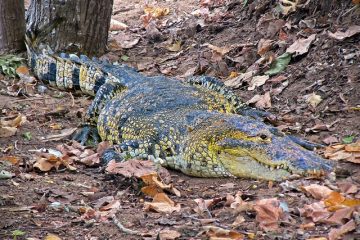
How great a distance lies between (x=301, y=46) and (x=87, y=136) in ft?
8.00

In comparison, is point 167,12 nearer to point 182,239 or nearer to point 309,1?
point 309,1

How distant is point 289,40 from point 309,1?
1.76ft

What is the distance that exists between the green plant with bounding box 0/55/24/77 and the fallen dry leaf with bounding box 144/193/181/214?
4.37 metres

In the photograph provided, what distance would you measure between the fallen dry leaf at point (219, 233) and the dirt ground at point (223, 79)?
44 millimetres

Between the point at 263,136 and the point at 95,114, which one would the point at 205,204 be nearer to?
the point at 263,136

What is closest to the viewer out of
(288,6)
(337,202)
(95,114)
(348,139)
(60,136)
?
(337,202)

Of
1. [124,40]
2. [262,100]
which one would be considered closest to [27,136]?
[262,100]

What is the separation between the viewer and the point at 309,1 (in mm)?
7473

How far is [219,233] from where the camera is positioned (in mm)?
3646

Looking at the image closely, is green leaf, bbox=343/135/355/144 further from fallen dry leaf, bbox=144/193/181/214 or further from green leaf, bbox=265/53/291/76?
green leaf, bbox=265/53/291/76

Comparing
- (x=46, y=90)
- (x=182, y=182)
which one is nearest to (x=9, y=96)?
(x=46, y=90)

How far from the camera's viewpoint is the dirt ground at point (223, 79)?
392 cm

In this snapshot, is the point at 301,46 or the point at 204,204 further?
the point at 301,46

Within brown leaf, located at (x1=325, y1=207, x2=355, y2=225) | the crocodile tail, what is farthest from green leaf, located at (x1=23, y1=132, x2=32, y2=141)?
brown leaf, located at (x1=325, y1=207, x2=355, y2=225)
